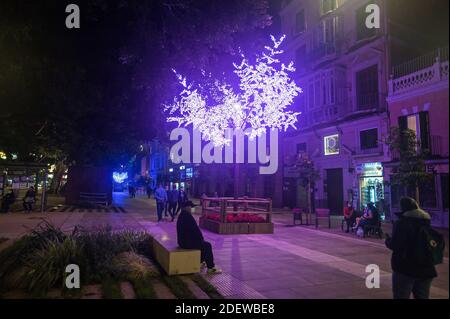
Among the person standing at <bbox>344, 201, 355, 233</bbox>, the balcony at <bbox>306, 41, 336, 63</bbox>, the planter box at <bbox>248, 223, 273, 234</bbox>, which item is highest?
the balcony at <bbox>306, 41, 336, 63</bbox>

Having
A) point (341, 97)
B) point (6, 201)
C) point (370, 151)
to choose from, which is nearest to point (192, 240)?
point (370, 151)

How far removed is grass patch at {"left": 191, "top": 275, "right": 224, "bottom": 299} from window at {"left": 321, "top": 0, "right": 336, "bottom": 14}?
23.0 metres

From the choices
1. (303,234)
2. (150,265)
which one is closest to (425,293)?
(150,265)

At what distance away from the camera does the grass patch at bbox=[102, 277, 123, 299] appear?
598cm

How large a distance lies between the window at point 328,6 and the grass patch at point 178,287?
23.2m

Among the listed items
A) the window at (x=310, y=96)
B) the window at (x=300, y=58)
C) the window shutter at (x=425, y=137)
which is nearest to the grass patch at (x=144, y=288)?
the window shutter at (x=425, y=137)

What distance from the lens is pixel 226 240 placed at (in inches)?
486

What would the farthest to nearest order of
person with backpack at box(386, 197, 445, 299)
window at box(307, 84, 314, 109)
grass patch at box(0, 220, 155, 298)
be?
1. window at box(307, 84, 314, 109)
2. grass patch at box(0, 220, 155, 298)
3. person with backpack at box(386, 197, 445, 299)

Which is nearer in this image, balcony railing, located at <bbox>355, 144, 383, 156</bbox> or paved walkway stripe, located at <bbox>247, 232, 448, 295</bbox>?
paved walkway stripe, located at <bbox>247, 232, 448, 295</bbox>

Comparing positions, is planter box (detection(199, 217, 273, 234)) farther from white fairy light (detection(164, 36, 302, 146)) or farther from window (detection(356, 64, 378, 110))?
window (detection(356, 64, 378, 110))

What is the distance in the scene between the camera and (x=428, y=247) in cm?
432

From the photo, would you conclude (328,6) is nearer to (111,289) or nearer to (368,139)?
(368,139)

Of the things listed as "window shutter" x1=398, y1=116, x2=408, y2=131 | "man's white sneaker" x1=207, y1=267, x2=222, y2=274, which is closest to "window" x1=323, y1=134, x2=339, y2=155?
"window shutter" x1=398, y1=116, x2=408, y2=131

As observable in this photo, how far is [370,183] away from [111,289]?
18.6m
